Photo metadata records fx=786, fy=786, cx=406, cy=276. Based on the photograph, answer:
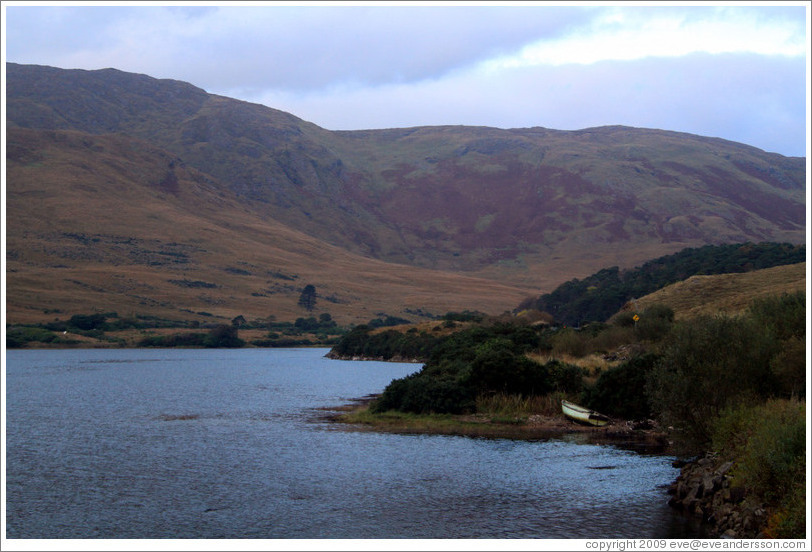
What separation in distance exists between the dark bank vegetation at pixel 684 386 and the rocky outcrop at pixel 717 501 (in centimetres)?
33

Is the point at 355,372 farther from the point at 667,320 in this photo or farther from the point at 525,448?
the point at 525,448

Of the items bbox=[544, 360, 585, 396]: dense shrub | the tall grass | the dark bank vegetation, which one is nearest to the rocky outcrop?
the dark bank vegetation

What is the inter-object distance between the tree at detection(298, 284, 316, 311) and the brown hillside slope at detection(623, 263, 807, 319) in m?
119

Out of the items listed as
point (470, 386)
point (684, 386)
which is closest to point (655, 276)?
point (470, 386)

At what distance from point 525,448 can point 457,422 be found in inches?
327

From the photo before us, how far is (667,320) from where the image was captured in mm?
63938

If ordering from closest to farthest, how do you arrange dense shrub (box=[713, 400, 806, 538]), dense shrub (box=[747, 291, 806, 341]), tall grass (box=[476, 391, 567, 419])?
1. dense shrub (box=[713, 400, 806, 538])
2. dense shrub (box=[747, 291, 806, 341])
3. tall grass (box=[476, 391, 567, 419])

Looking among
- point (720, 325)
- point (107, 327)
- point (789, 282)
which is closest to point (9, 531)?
point (720, 325)

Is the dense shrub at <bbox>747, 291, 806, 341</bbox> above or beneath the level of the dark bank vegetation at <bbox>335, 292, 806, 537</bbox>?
above

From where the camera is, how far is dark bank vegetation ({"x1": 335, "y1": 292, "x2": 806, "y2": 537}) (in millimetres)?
19453

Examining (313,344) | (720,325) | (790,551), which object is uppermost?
(720,325)

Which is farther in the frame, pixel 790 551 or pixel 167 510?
pixel 167 510

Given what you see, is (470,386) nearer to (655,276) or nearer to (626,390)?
(626,390)

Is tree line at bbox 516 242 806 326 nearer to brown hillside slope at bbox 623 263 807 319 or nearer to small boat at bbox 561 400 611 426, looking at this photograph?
brown hillside slope at bbox 623 263 807 319
